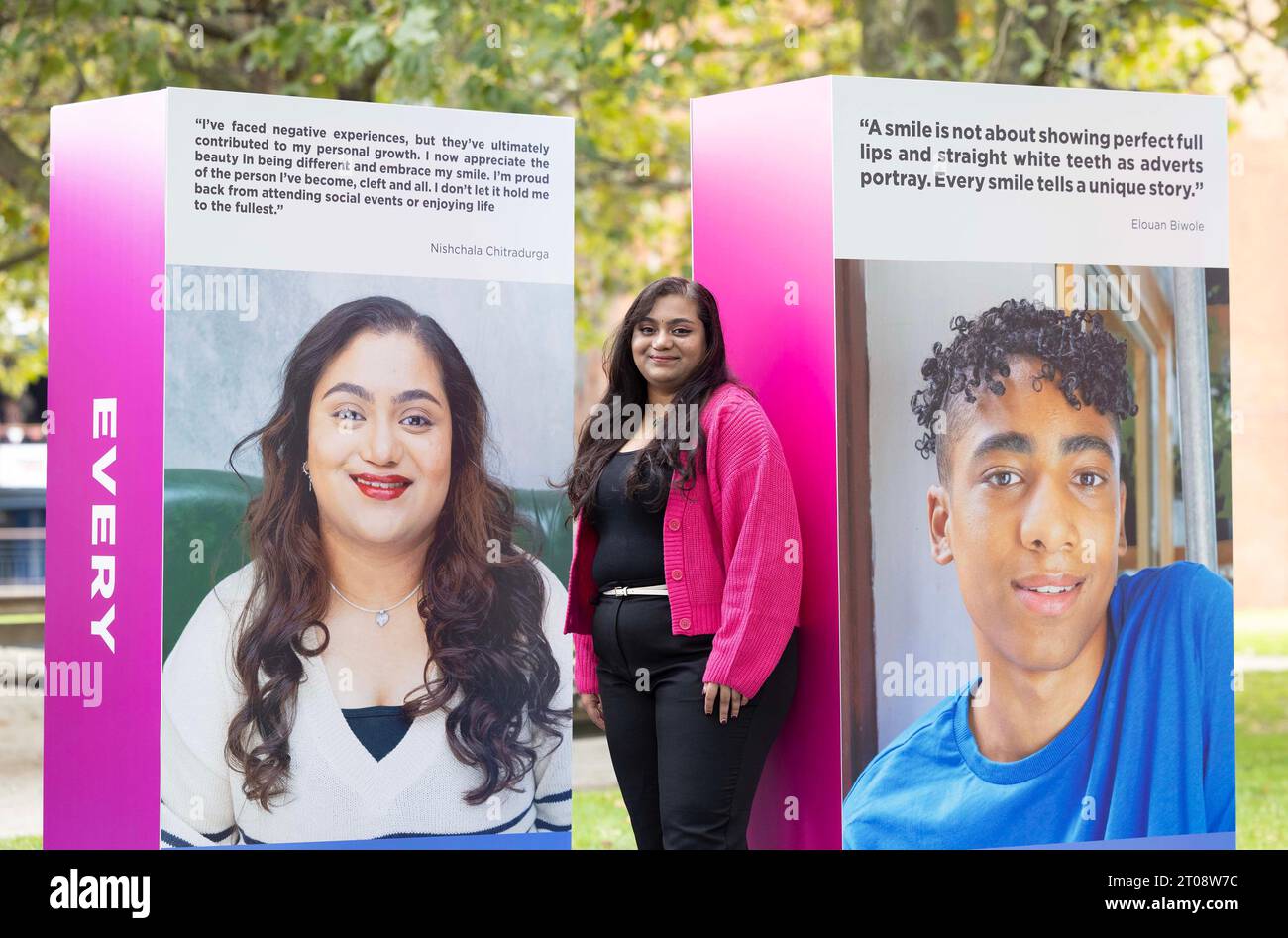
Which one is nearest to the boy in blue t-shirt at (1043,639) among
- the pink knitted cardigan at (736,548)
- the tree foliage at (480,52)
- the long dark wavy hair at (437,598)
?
the pink knitted cardigan at (736,548)

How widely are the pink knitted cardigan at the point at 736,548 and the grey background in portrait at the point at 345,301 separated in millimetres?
827

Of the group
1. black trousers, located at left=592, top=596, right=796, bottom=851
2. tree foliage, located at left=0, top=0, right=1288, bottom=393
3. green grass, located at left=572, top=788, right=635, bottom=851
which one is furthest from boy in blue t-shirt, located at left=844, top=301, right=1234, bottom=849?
tree foliage, located at left=0, top=0, right=1288, bottom=393

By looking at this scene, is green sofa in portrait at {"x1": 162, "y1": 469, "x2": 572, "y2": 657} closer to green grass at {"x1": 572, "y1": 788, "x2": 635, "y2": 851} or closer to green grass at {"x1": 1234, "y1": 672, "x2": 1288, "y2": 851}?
green grass at {"x1": 572, "y1": 788, "x2": 635, "y2": 851}

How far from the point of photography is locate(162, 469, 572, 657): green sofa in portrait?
5.08 metres

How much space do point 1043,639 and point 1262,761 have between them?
5.60m

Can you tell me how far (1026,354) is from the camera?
17.6 feet

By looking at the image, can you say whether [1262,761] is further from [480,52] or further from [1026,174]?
[480,52]

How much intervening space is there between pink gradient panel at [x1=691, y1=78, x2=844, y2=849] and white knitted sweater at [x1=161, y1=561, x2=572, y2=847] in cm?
101

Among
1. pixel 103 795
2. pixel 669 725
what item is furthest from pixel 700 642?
pixel 103 795

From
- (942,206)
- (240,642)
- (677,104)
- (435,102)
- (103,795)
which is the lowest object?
(103,795)

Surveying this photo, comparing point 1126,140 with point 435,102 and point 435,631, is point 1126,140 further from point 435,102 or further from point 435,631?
point 435,102

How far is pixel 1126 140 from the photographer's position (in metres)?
5.54

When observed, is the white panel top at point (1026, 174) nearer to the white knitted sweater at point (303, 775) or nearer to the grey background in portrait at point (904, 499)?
the grey background in portrait at point (904, 499)
